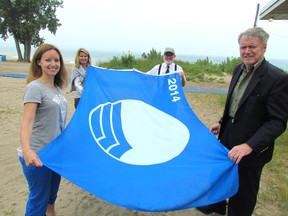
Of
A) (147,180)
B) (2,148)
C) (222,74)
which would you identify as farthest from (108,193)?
(222,74)

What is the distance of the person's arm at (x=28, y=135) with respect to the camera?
6.77 ft

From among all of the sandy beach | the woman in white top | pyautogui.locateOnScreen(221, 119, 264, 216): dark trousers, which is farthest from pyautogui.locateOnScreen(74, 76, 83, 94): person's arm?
pyautogui.locateOnScreen(221, 119, 264, 216): dark trousers

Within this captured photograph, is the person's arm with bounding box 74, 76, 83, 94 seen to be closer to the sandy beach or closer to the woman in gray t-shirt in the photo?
the sandy beach

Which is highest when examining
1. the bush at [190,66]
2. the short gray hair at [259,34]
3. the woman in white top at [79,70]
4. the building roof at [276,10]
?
the building roof at [276,10]

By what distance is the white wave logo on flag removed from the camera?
2.38 m

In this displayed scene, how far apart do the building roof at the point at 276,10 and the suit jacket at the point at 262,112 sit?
5.27 metres

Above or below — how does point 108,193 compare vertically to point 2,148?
above

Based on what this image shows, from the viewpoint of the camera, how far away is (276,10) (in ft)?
24.7

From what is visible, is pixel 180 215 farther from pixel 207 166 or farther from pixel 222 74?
pixel 222 74

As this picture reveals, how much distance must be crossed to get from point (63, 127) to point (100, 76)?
2.06ft

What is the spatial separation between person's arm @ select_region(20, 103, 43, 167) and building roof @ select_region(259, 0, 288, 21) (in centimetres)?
634

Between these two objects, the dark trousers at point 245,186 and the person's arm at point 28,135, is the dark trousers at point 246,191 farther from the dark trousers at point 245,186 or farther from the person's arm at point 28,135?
the person's arm at point 28,135

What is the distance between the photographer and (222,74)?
15922mm

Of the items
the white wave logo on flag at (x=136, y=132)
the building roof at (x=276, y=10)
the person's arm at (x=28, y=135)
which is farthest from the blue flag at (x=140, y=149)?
the building roof at (x=276, y=10)
